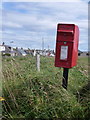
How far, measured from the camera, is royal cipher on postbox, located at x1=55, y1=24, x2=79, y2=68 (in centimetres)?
446

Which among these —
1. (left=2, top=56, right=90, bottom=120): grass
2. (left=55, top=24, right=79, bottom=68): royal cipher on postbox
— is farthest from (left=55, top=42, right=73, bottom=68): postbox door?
(left=2, top=56, right=90, bottom=120): grass

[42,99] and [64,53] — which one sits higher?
[64,53]

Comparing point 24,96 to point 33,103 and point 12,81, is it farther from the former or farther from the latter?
point 12,81

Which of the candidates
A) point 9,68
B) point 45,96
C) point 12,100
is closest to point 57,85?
point 45,96

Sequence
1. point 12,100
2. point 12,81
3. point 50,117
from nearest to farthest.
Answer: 1. point 50,117
2. point 12,100
3. point 12,81

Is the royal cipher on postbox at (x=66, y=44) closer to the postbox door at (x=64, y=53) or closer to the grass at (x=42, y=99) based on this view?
the postbox door at (x=64, y=53)

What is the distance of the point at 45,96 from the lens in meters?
4.27

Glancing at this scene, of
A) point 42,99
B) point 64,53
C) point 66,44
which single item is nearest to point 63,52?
point 64,53

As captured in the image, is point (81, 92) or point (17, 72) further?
point (17, 72)

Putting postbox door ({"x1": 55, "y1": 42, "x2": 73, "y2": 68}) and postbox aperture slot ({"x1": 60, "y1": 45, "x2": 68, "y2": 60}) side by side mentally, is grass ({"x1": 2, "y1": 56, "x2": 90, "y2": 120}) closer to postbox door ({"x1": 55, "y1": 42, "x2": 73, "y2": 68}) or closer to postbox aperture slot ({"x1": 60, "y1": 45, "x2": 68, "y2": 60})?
postbox door ({"x1": 55, "y1": 42, "x2": 73, "y2": 68})

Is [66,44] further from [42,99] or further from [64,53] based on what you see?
[42,99]

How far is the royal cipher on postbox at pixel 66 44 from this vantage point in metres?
4.46

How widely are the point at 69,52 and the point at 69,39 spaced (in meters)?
0.27

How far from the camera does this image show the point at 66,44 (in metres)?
4.51
